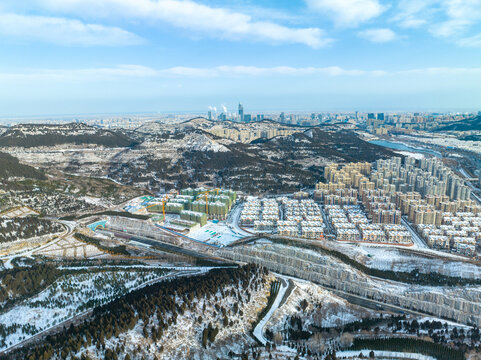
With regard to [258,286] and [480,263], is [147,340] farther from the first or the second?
[480,263]

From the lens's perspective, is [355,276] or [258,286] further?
[355,276]

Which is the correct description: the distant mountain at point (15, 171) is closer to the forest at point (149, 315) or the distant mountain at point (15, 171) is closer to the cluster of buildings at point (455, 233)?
the forest at point (149, 315)

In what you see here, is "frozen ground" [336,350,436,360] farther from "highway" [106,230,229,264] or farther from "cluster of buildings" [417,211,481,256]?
"cluster of buildings" [417,211,481,256]

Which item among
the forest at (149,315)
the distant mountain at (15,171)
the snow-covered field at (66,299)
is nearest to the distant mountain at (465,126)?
the forest at (149,315)

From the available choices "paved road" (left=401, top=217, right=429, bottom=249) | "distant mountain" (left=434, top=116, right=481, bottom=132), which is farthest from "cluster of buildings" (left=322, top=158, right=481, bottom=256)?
"distant mountain" (left=434, top=116, right=481, bottom=132)

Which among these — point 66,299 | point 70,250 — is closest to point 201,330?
point 66,299

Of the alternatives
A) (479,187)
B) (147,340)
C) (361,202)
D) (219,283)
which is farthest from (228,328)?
(479,187)
